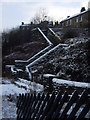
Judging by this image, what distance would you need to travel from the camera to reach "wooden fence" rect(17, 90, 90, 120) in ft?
11.2

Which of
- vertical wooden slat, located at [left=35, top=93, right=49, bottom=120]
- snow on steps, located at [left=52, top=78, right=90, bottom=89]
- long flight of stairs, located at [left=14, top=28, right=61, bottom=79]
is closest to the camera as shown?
vertical wooden slat, located at [left=35, top=93, right=49, bottom=120]

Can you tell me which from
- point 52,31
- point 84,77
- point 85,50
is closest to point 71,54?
point 85,50

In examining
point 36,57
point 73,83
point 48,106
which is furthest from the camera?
point 36,57

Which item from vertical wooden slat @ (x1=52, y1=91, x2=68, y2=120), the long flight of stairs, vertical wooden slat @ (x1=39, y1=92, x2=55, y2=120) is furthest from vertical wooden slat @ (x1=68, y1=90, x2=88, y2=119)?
the long flight of stairs

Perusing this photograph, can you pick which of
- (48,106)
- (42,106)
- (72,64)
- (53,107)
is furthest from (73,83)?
(53,107)

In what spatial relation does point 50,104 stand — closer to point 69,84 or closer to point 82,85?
point 82,85

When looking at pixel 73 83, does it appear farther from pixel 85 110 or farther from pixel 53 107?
pixel 85 110

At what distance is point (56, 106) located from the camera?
13.3 ft

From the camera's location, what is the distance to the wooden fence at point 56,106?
3426mm

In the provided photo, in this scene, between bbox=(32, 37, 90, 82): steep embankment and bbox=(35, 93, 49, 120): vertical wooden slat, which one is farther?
bbox=(32, 37, 90, 82): steep embankment

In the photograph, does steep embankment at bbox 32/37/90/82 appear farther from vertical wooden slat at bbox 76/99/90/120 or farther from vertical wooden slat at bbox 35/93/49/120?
vertical wooden slat at bbox 76/99/90/120

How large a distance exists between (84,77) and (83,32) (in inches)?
723

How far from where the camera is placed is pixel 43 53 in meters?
26.1

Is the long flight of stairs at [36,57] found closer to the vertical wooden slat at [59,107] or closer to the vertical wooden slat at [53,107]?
the vertical wooden slat at [53,107]
